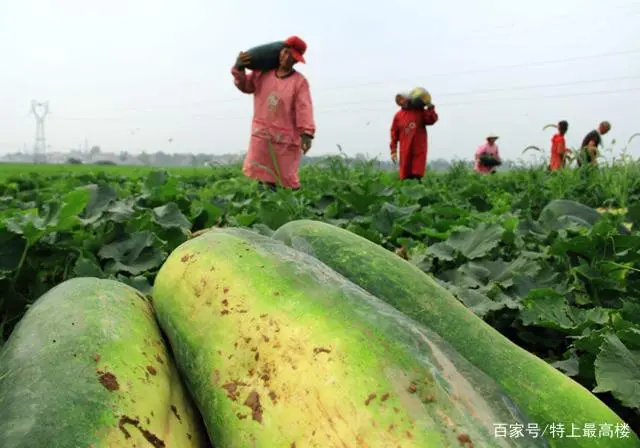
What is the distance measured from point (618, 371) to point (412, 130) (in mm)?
9805

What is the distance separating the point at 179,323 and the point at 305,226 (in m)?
0.59

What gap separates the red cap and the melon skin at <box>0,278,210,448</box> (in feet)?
18.3

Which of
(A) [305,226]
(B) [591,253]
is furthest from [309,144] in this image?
(A) [305,226]

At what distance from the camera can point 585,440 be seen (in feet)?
3.91

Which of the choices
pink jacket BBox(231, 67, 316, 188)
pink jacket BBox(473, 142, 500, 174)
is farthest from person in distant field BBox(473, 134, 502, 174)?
pink jacket BBox(231, 67, 316, 188)

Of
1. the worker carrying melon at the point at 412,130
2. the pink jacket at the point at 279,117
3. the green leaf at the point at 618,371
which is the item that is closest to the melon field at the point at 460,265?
the green leaf at the point at 618,371

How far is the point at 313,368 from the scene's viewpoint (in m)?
1.00

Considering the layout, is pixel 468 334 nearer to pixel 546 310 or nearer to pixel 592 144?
pixel 546 310

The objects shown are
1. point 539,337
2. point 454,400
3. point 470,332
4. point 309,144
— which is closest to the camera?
point 454,400

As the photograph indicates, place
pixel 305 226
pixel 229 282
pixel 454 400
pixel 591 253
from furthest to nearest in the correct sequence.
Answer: pixel 591 253 < pixel 305 226 < pixel 229 282 < pixel 454 400

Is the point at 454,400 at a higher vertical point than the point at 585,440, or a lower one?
higher

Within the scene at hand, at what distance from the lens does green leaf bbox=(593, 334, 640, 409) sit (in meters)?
1.48

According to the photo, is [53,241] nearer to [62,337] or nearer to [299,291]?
[62,337]

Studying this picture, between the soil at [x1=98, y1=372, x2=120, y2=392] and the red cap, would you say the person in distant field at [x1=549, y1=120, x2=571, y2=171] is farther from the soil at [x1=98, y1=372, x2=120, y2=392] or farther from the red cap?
the soil at [x1=98, y1=372, x2=120, y2=392]
